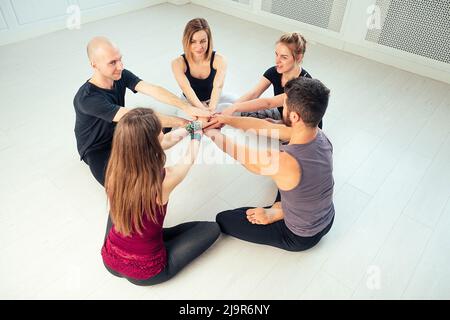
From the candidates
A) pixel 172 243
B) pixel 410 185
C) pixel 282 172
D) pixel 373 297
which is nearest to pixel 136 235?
pixel 172 243

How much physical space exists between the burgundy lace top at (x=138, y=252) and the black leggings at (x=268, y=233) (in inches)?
16.0

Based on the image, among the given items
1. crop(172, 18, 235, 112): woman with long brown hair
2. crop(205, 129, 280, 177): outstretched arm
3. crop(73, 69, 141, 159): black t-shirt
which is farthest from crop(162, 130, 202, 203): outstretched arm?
crop(172, 18, 235, 112): woman with long brown hair

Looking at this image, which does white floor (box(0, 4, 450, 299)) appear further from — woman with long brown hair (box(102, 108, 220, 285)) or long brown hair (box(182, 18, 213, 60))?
long brown hair (box(182, 18, 213, 60))

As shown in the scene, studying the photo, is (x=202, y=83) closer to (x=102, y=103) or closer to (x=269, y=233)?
(x=102, y=103)

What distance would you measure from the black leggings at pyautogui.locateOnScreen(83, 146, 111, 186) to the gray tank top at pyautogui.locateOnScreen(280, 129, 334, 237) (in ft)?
3.53

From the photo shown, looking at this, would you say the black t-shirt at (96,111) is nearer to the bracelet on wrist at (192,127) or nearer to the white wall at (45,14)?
the bracelet on wrist at (192,127)

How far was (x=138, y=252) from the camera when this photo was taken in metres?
1.29

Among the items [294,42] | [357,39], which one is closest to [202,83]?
[294,42]

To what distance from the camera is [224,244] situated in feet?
5.44

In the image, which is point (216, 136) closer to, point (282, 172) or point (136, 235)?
point (282, 172)

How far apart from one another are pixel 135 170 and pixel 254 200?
969 mm

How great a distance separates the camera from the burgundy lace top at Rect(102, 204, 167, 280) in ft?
4.11

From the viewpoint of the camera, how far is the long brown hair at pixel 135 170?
3.54 ft

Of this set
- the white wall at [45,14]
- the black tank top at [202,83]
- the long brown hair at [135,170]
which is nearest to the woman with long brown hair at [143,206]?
the long brown hair at [135,170]
